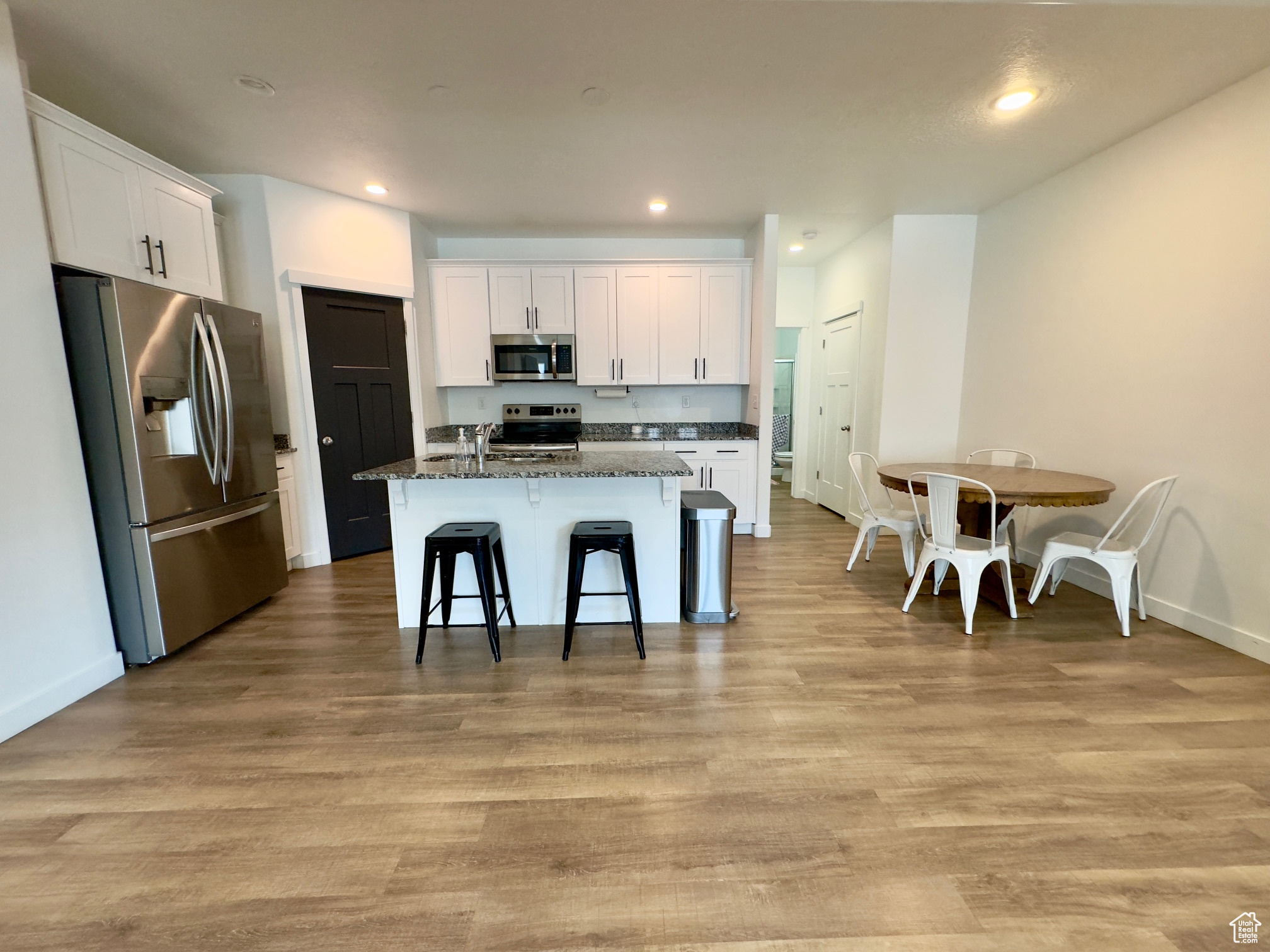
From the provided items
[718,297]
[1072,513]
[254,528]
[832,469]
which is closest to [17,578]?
[254,528]

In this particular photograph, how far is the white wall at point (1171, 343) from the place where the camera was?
2.38m

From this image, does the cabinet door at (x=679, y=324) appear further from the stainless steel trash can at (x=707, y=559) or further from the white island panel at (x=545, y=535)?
the white island panel at (x=545, y=535)

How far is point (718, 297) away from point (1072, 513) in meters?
3.14

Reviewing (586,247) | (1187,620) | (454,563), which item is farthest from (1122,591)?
(586,247)

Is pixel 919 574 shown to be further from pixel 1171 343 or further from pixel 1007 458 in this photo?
pixel 1171 343

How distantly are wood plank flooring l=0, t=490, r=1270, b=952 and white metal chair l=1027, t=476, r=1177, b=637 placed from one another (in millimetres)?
272

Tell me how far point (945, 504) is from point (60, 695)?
4.16 m

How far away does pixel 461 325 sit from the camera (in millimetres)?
4637

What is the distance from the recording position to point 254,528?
2.95 meters

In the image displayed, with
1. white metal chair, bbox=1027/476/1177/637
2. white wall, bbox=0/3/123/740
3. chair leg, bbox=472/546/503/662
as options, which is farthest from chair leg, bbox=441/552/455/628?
white metal chair, bbox=1027/476/1177/637

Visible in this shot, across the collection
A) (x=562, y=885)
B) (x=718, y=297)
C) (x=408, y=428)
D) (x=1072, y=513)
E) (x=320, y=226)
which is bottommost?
(x=562, y=885)

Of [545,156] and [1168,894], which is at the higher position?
[545,156]

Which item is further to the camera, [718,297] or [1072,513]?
[718,297]

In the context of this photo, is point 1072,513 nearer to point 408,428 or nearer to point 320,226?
Answer: point 408,428
